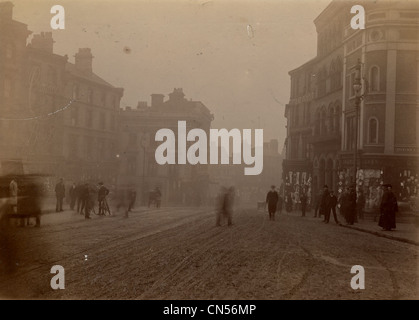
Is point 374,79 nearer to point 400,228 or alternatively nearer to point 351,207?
point 351,207

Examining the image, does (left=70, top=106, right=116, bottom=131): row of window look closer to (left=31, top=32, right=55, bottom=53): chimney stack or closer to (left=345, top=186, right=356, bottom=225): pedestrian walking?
(left=31, top=32, right=55, bottom=53): chimney stack

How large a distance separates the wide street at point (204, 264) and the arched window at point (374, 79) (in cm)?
1177

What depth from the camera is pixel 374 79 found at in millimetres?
25953

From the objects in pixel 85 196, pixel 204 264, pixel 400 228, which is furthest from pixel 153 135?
pixel 204 264

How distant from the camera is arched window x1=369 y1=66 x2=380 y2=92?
25.7 m

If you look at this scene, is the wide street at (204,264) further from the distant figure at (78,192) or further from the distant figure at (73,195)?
the distant figure at (73,195)

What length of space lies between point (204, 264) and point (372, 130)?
18818 millimetres

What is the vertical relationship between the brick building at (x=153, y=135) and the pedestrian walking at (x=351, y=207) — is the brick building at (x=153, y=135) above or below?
above

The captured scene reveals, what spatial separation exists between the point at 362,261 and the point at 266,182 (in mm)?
37538

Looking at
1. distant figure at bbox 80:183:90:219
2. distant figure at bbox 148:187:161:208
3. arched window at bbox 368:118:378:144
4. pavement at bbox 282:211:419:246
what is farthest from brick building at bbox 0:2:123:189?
arched window at bbox 368:118:378:144

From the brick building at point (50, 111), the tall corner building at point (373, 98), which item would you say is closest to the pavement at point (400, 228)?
the tall corner building at point (373, 98)

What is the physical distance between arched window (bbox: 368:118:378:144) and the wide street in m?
10.7

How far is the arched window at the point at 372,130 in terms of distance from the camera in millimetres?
25891
